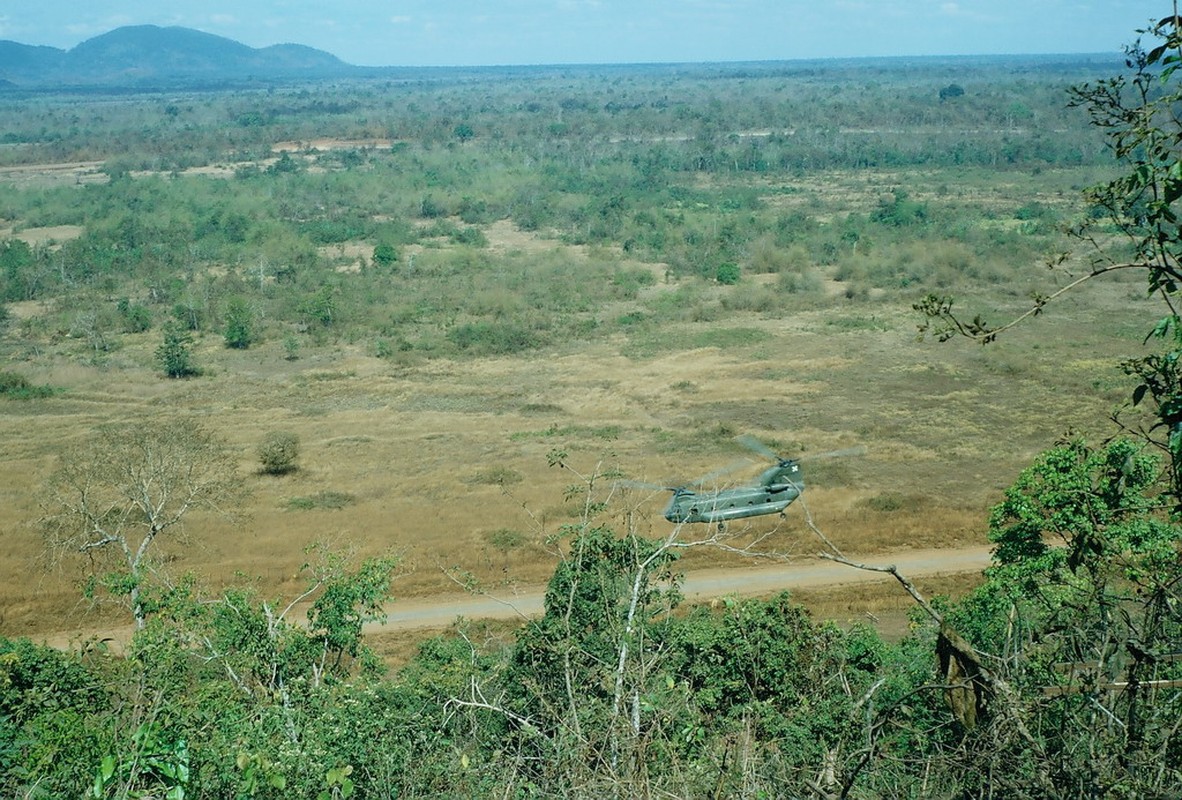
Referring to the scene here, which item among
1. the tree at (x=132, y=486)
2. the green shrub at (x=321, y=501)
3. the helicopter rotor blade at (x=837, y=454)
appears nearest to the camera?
the helicopter rotor blade at (x=837, y=454)

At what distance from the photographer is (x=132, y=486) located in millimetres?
17172

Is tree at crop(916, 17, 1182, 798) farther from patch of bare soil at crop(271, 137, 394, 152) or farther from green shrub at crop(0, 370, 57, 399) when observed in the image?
patch of bare soil at crop(271, 137, 394, 152)

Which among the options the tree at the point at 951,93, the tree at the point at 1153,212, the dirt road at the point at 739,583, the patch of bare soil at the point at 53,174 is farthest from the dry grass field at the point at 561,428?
the tree at the point at 951,93

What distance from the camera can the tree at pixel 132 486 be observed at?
1919 cm

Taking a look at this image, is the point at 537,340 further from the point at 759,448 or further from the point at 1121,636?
the point at 1121,636

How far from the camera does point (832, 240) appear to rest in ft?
180

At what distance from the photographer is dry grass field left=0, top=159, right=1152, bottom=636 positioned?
22.5 m

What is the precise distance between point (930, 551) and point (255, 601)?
45.8ft

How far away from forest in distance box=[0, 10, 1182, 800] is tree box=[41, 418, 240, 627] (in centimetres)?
25

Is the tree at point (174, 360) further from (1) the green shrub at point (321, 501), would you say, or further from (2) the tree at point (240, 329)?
(1) the green shrub at point (321, 501)

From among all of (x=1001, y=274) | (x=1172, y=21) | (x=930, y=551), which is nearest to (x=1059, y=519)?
(x=930, y=551)

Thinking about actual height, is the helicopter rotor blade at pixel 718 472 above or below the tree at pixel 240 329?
above

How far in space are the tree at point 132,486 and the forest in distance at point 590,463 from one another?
245 millimetres

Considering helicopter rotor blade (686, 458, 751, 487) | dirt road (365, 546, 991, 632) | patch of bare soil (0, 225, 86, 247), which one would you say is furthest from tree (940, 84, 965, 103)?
helicopter rotor blade (686, 458, 751, 487)
